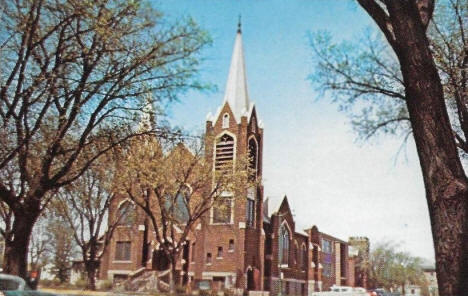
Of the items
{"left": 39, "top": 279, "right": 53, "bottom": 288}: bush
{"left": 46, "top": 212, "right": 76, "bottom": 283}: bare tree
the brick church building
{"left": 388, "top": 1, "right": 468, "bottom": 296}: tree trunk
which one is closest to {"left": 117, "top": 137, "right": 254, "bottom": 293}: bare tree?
the brick church building

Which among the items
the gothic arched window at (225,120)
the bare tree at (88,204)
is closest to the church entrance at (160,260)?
the gothic arched window at (225,120)

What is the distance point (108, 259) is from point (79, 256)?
15203 millimetres

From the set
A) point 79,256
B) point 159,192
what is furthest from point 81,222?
point 159,192

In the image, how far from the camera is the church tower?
26.4 metres

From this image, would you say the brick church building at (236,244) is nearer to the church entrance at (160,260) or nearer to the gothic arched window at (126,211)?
the church entrance at (160,260)

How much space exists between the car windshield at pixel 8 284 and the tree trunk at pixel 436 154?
112 inches

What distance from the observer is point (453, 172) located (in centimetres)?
381

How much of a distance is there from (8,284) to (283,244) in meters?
28.3

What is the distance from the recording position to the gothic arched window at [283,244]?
29.1m

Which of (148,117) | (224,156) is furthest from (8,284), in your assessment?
(224,156)

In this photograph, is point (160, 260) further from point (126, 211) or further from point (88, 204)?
point (88, 204)

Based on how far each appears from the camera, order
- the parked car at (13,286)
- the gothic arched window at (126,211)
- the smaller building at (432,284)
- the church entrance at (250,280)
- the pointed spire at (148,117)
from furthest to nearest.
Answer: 1. the church entrance at (250,280)
2. the gothic arched window at (126,211)
3. the pointed spire at (148,117)
4. the smaller building at (432,284)
5. the parked car at (13,286)

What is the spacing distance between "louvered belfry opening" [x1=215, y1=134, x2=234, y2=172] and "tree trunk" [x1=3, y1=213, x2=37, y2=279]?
13557mm

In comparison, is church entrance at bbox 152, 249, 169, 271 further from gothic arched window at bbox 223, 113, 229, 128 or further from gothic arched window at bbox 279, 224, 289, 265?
gothic arched window at bbox 223, 113, 229, 128
